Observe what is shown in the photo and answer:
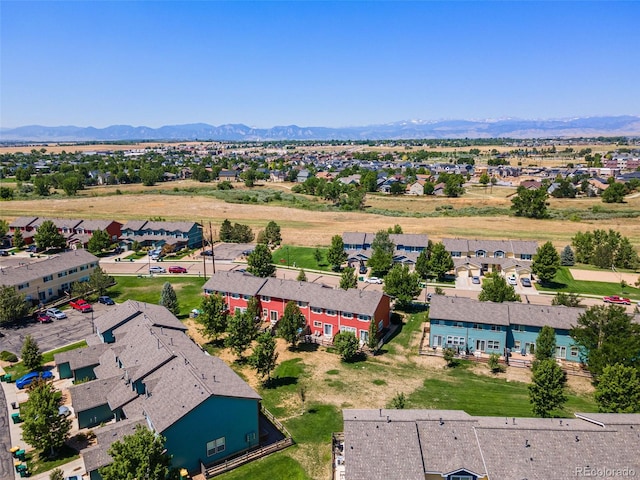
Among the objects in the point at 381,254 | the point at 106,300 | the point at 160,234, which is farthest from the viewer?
the point at 160,234

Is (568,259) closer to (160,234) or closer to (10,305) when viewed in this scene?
(160,234)

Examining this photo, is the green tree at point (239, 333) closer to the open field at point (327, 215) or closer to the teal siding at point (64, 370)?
the teal siding at point (64, 370)

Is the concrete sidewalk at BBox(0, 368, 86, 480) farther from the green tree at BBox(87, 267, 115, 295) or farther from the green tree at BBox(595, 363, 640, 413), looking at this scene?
the green tree at BBox(595, 363, 640, 413)

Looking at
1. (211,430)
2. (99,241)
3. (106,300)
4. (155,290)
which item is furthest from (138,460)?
(99,241)

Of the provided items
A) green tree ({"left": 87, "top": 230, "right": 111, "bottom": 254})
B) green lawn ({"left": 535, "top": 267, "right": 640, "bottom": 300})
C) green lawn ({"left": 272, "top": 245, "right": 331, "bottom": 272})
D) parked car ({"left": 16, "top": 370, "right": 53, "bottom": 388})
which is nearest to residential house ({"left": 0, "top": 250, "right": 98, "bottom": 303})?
green tree ({"left": 87, "top": 230, "right": 111, "bottom": 254})

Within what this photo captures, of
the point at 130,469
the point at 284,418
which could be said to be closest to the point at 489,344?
the point at 284,418

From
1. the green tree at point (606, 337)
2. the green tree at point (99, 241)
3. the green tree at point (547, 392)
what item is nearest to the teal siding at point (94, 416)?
the green tree at point (547, 392)
